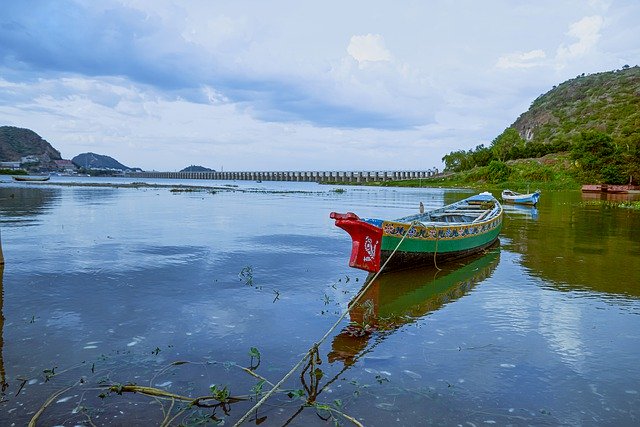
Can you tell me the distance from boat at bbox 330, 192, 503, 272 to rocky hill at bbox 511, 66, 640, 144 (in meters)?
83.3

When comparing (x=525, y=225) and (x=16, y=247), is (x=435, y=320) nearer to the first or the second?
(x=16, y=247)

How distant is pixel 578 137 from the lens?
3526 inches

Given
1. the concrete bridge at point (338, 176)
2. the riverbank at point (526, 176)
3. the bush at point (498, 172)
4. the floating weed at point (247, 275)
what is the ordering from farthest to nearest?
the concrete bridge at point (338, 176) → the bush at point (498, 172) → the riverbank at point (526, 176) → the floating weed at point (247, 275)

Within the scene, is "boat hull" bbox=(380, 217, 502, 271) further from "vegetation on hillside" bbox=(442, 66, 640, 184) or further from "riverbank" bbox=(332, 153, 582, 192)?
"vegetation on hillside" bbox=(442, 66, 640, 184)

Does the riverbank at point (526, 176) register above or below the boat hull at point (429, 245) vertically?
above

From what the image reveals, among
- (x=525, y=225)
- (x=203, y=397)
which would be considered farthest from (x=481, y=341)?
(x=525, y=225)

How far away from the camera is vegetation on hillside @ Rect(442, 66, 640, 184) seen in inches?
2992

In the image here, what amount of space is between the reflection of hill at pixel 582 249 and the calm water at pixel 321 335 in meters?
0.16

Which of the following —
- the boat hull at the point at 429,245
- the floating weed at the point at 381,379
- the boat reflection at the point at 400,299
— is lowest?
the floating weed at the point at 381,379

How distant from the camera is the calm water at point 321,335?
252 inches

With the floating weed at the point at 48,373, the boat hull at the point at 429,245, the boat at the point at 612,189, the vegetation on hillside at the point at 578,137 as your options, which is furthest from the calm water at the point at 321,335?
the vegetation on hillside at the point at 578,137

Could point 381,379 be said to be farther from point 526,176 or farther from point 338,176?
point 338,176

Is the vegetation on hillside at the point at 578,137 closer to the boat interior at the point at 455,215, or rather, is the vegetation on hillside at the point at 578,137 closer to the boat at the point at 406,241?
the boat interior at the point at 455,215

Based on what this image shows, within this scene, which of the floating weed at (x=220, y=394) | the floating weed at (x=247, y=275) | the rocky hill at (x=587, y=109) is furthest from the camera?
the rocky hill at (x=587, y=109)
